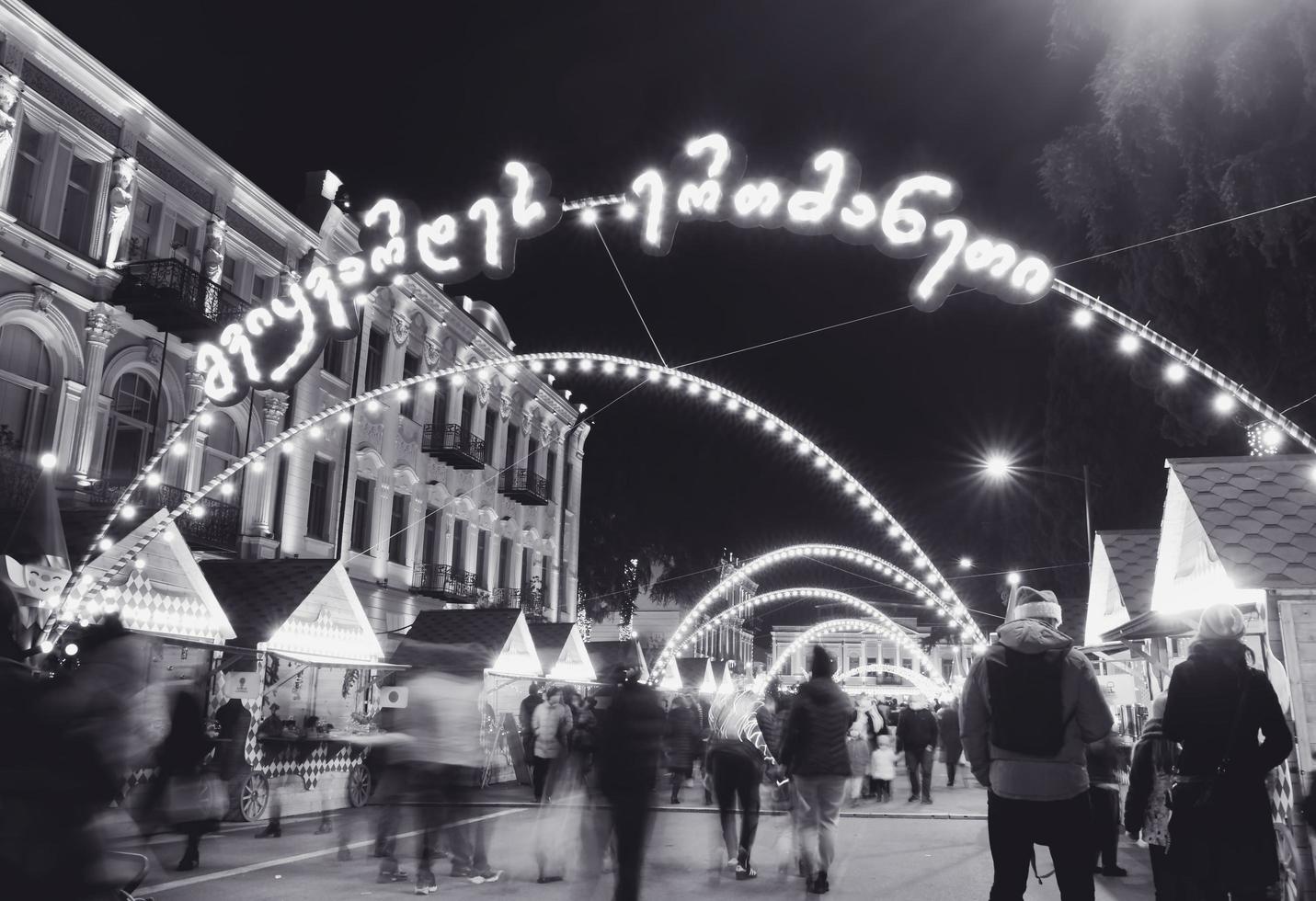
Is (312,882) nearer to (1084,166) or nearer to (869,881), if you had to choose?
(869,881)

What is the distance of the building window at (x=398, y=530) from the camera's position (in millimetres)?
31203

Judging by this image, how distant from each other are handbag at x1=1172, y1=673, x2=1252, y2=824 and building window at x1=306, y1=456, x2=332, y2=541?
2419cm

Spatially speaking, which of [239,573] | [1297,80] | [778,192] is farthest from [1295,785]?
[239,573]

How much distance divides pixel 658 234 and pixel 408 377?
21.7m

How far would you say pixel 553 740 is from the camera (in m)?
Result: 16.0

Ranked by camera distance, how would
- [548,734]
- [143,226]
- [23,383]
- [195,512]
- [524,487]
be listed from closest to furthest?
1. [548,734]
2. [23,383]
3. [143,226]
4. [195,512]
5. [524,487]

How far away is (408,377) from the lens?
31.7 meters

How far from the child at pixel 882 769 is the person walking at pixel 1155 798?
12.1m

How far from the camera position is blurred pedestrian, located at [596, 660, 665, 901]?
6848mm

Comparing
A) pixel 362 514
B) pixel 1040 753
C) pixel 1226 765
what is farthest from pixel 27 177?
pixel 1226 765

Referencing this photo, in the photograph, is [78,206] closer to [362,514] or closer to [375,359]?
[375,359]

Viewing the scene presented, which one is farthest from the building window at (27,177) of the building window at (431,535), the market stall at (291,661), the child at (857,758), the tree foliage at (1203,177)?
the tree foliage at (1203,177)

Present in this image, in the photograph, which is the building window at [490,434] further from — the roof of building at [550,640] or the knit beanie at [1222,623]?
the knit beanie at [1222,623]

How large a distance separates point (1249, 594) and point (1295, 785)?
63.1 inches
